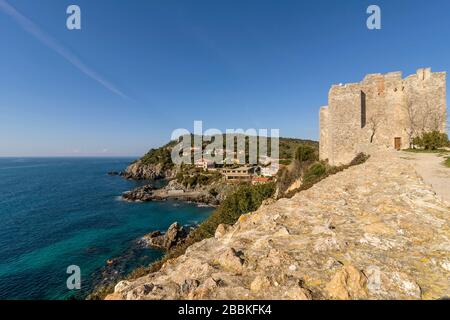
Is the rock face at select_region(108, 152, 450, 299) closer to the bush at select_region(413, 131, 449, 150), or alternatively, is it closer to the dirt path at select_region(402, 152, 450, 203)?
the dirt path at select_region(402, 152, 450, 203)

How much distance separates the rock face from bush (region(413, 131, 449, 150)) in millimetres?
12735

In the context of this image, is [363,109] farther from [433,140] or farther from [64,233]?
[64,233]

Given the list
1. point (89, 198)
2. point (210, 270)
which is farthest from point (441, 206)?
point (89, 198)

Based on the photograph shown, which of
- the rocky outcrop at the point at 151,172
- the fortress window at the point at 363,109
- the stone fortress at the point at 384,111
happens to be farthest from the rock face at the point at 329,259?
the rocky outcrop at the point at 151,172

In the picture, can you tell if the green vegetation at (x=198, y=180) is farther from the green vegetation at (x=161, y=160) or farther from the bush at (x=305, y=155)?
the bush at (x=305, y=155)

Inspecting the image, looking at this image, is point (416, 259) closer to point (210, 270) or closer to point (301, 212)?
point (301, 212)

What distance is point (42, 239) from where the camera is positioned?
27031 mm

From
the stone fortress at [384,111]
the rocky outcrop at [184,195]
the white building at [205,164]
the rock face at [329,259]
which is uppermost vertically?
the stone fortress at [384,111]

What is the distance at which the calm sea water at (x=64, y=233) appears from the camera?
19.0 metres

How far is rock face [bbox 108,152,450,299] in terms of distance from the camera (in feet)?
7.24

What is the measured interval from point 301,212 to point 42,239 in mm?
34619

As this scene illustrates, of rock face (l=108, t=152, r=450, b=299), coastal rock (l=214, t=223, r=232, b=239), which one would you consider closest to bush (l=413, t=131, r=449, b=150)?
rock face (l=108, t=152, r=450, b=299)

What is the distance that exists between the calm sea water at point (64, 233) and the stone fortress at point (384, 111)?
835 inches

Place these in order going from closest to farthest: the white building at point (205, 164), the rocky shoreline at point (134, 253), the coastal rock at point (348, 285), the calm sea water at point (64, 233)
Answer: the coastal rock at point (348, 285) → the rocky shoreline at point (134, 253) → the calm sea water at point (64, 233) → the white building at point (205, 164)
